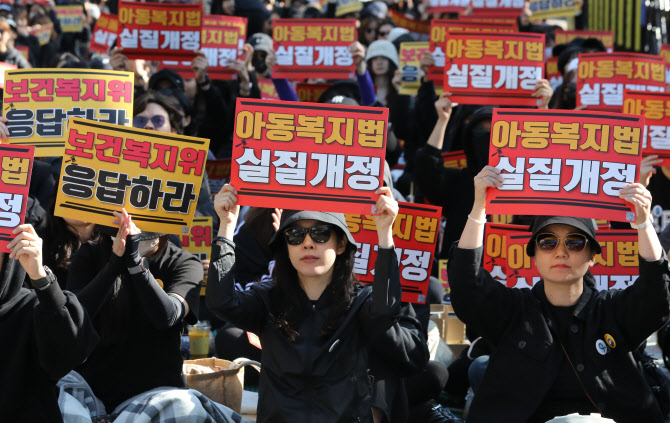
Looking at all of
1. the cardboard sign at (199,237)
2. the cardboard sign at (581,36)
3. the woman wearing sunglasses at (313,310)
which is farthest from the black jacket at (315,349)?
the cardboard sign at (581,36)

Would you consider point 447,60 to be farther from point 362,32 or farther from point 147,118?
point 362,32

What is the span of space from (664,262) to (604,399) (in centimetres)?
67

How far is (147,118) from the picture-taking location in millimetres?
6910

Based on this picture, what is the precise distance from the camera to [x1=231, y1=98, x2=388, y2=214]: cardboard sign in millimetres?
4453

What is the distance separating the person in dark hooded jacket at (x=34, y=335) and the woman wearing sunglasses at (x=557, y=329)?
1.69 m

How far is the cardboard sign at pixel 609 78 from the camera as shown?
7.54 metres

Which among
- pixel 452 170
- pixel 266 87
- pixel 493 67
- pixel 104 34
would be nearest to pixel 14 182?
pixel 452 170

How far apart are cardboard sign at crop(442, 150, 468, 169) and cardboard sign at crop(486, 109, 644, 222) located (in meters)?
3.18

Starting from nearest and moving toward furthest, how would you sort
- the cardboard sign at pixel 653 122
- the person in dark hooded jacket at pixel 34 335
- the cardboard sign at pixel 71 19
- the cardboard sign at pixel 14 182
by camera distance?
1. the person in dark hooded jacket at pixel 34 335
2. the cardboard sign at pixel 14 182
3. the cardboard sign at pixel 653 122
4. the cardboard sign at pixel 71 19

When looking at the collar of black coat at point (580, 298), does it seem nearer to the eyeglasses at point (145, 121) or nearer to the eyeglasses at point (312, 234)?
the eyeglasses at point (312, 234)

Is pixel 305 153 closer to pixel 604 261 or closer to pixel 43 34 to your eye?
pixel 604 261

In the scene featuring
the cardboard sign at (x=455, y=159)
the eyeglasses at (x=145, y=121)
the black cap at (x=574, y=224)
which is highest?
the eyeglasses at (x=145, y=121)

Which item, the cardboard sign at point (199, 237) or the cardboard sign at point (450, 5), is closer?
the cardboard sign at point (199, 237)

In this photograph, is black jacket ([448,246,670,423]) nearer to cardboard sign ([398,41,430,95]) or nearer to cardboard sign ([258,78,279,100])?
cardboard sign ([398,41,430,95])
